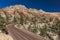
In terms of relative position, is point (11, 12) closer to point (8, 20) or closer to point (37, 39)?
point (8, 20)

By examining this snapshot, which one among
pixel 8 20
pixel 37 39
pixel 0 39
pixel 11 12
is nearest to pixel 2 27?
pixel 37 39

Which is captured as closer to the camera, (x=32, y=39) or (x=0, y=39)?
(x=0, y=39)

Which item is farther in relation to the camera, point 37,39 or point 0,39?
point 37,39

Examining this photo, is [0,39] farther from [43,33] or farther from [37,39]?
[43,33]

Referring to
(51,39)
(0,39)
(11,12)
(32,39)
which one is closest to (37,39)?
(32,39)

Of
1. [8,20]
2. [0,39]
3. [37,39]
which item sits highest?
[8,20]

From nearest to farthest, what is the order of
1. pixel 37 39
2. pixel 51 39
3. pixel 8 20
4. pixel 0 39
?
pixel 0 39
pixel 37 39
pixel 51 39
pixel 8 20

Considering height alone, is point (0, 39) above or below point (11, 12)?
below

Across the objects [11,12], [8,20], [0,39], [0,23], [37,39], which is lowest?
[0,39]

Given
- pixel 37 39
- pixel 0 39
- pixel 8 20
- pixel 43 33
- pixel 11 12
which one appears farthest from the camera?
pixel 11 12
